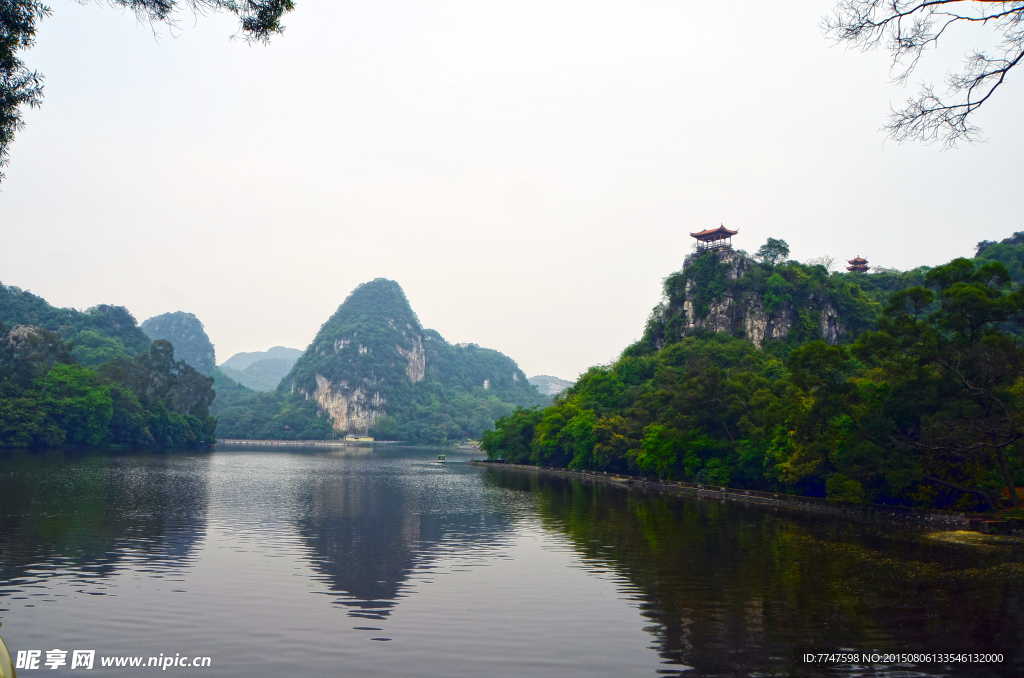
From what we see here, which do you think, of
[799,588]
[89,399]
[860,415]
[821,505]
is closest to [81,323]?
[89,399]

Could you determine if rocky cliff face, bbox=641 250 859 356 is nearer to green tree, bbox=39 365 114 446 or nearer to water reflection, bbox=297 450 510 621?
water reflection, bbox=297 450 510 621

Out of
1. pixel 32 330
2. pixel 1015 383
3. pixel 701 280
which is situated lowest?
pixel 1015 383

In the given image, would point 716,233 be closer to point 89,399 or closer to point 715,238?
point 715,238

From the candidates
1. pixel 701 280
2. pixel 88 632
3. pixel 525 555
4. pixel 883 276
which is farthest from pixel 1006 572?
pixel 883 276

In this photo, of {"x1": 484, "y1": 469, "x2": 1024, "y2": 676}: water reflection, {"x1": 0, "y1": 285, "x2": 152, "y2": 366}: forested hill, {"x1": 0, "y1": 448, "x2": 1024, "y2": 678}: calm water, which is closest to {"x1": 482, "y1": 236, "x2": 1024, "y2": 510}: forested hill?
{"x1": 0, "y1": 448, "x2": 1024, "y2": 678}: calm water

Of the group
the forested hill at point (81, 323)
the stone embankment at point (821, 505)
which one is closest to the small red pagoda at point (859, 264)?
the stone embankment at point (821, 505)

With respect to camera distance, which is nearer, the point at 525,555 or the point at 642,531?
the point at 525,555

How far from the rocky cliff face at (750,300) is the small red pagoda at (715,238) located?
194cm

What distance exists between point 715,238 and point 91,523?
9691 centimetres

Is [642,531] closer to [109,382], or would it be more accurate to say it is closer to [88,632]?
[88,632]

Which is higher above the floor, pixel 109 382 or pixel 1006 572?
pixel 109 382

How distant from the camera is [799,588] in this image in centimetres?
1970

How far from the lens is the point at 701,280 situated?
350ft

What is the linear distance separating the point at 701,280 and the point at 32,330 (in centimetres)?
A: 10421
